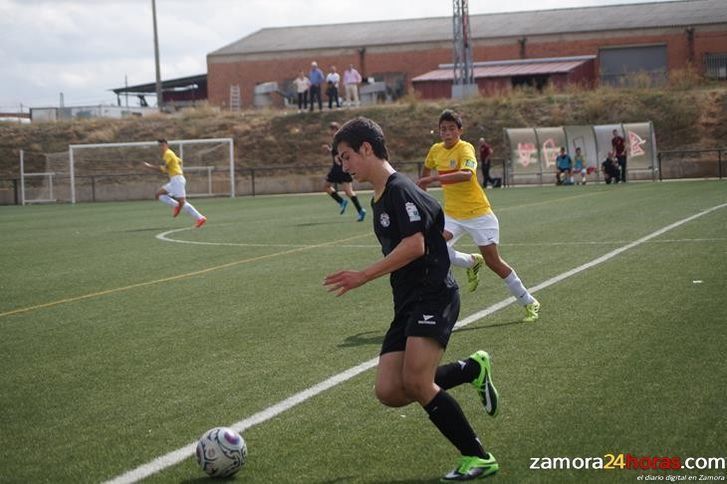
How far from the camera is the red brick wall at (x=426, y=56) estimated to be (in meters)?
62.4

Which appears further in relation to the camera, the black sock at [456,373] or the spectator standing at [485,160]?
the spectator standing at [485,160]

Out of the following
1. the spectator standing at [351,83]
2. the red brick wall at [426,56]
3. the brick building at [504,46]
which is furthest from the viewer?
the red brick wall at [426,56]

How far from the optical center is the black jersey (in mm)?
5562

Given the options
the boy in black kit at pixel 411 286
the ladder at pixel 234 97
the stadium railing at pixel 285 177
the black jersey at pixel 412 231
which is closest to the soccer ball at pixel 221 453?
the boy in black kit at pixel 411 286

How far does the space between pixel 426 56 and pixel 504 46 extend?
4.99 metres

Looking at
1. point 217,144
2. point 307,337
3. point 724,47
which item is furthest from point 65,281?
point 724,47

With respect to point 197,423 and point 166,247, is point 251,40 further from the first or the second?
point 197,423

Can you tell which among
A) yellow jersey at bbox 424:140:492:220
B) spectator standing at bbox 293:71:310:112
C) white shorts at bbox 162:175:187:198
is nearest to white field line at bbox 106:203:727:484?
yellow jersey at bbox 424:140:492:220

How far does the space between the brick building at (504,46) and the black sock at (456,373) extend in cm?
5110

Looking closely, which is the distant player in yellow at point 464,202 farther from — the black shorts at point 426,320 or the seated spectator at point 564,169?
the seated spectator at point 564,169

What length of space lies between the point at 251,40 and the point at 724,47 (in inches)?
1236

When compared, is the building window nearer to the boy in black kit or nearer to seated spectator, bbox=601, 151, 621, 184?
seated spectator, bbox=601, 151, 621, 184

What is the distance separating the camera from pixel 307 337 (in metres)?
9.48

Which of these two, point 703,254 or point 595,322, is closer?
point 595,322
